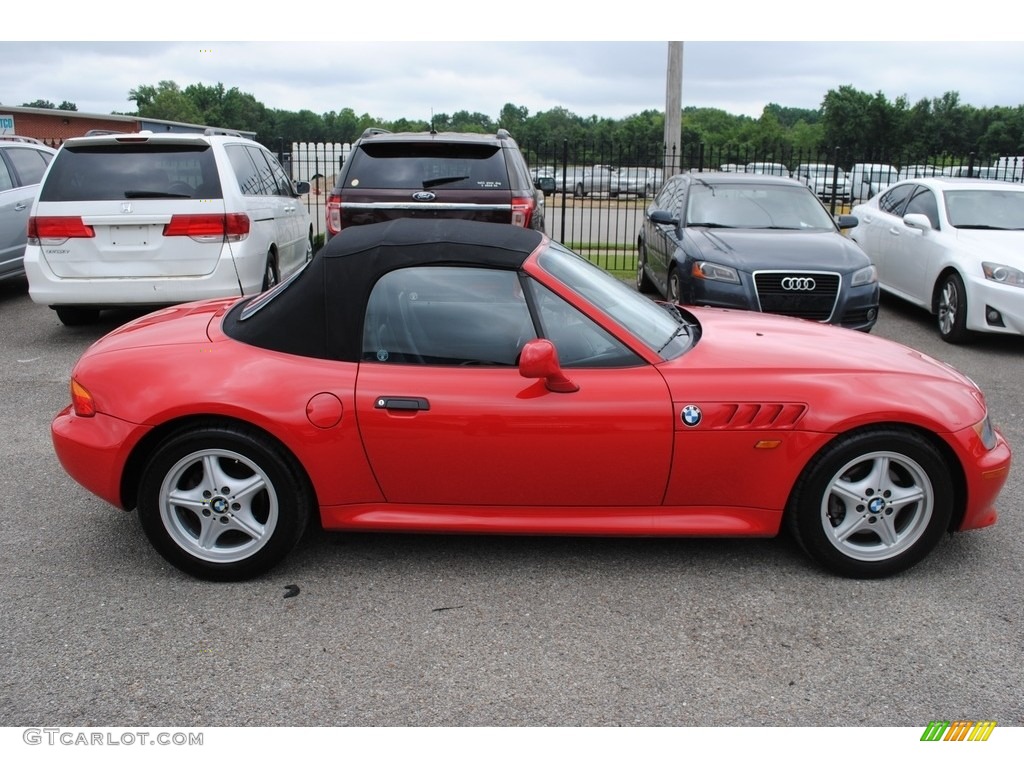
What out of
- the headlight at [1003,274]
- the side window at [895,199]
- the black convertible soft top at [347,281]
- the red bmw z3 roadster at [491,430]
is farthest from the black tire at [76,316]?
the side window at [895,199]

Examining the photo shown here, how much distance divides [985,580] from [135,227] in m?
6.76

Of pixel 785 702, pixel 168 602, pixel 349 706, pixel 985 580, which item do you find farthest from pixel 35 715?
pixel 985 580

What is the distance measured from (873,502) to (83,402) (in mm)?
3480

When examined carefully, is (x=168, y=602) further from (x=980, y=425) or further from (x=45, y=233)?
(x=45, y=233)

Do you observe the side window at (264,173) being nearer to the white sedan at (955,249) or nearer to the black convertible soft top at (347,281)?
the black convertible soft top at (347,281)

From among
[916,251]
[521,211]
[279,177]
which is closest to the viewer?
[521,211]

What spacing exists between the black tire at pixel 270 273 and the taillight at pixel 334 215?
684 mm

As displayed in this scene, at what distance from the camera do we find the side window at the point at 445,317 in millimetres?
3787

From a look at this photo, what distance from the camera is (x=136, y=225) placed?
7.45m

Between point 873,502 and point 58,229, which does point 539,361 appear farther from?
point 58,229

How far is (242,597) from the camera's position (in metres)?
3.70

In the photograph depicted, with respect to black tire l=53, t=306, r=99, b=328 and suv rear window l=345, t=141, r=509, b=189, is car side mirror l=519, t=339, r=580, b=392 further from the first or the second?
black tire l=53, t=306, r=99, b=328

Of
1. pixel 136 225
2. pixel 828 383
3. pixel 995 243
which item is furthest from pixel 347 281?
pixel 995 243

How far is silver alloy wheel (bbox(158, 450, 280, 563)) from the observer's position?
12.2ft
